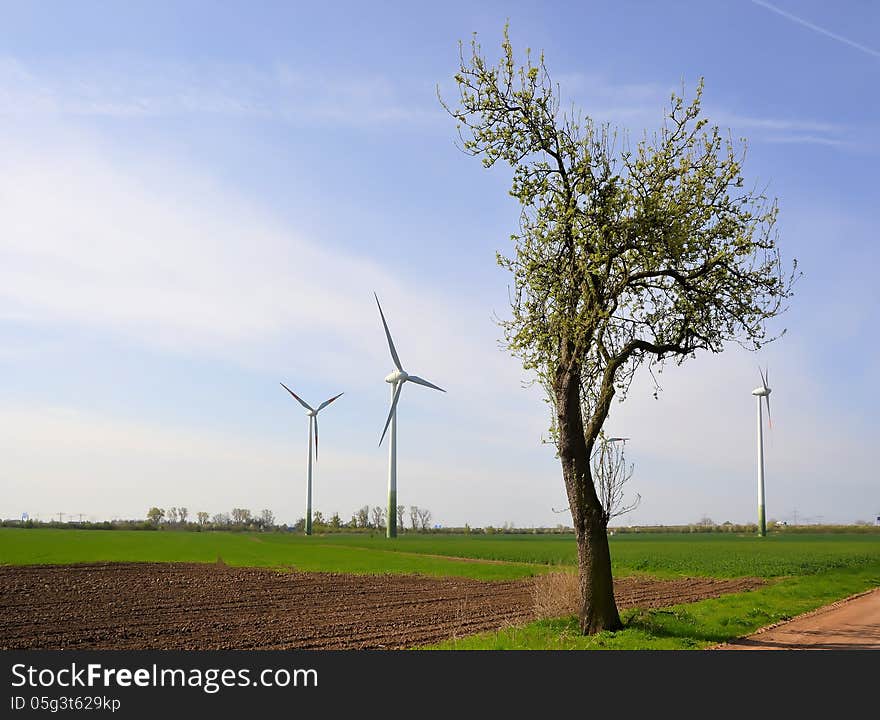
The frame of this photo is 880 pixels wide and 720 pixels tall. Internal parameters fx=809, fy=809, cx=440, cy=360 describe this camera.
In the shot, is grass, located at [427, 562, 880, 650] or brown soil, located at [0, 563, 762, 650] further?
brown soil, located at [0, 563, 762, 650]

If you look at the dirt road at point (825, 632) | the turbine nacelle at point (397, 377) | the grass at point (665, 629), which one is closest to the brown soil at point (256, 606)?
the grass at point (665, 629)

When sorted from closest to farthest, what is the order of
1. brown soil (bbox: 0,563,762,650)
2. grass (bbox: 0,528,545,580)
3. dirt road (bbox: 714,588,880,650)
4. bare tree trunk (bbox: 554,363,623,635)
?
dirt road (bbox: 714,588,880,650)
bare tree trunk (bbox: 554,363,623,635)
brown soil (bbox: 0,563,762,650)
grass (bbox: 0,528,545,580)

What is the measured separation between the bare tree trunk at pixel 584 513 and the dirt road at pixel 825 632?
3120mm

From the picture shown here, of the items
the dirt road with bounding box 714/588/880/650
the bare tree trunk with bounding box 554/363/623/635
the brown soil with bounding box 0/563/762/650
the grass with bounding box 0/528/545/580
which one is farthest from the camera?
the grass with bounding box 0/528/545/580

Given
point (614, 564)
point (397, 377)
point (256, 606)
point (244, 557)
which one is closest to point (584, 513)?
point (256, 606)

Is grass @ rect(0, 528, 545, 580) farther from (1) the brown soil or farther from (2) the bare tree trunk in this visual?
(2) the bare tree trunk

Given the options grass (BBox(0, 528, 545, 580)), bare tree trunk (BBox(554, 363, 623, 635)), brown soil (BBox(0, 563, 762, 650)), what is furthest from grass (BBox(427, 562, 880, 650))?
grass (BBox(0, 528, 545, 580))

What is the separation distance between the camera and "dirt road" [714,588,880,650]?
19938 millimetres

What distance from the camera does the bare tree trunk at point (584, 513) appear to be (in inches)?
842

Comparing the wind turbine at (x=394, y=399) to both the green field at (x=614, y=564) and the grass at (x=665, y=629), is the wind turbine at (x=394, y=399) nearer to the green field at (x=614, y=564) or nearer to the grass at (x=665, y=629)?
the green field at (x=614, y=564)

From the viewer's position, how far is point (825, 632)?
2252 centimetres

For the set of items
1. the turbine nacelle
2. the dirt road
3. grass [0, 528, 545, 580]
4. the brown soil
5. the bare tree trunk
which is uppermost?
the turbine nacelle

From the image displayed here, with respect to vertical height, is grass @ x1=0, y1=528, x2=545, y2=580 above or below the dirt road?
below

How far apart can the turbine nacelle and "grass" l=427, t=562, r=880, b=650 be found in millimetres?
54601
